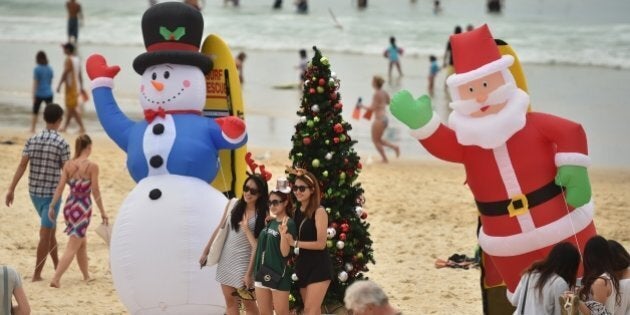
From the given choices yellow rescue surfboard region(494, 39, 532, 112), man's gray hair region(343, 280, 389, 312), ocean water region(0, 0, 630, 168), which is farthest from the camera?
ocean water region(0, 0, 630, 168)

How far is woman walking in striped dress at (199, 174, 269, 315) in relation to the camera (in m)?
10.2

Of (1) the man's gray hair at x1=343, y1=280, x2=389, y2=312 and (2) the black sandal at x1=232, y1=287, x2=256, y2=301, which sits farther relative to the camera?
(2) the black sandal at x1=232, y1=287, x2=256, y2=301

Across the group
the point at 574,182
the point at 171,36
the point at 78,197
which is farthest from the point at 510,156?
the point at 78,197

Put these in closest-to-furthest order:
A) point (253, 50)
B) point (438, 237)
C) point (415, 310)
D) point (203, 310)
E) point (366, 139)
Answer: point (203, 310), point (415, 310), point (438, 237), point (366, 139), point (253, 50)

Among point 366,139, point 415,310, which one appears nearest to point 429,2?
point 366,139

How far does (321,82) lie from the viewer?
11.1m

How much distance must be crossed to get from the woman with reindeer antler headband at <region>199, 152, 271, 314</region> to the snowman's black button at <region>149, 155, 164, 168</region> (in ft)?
2.92

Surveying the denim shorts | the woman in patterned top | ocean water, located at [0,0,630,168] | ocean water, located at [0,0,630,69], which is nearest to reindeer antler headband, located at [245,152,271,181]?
the woman in patterned top

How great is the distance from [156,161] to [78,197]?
2.07 meters

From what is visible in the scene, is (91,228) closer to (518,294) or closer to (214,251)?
(214,251)

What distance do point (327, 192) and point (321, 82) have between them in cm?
90

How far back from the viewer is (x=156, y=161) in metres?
11.0

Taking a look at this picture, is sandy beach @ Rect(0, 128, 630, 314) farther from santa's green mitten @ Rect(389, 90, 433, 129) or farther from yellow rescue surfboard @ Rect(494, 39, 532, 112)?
yellow rescue surfboard @ Rect(494, 39, 532, 112)

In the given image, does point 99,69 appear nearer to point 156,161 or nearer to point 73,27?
point 156,161
